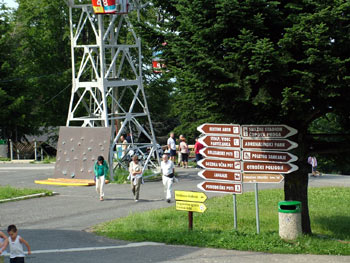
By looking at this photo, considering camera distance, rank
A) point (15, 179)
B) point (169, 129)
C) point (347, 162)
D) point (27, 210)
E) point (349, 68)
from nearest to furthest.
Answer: point (349, 68)
point (347, 162)
point (27, 210)
point (15, 179)
point (169, 129)

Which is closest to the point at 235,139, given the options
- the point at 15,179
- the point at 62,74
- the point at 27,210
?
the point at 27,210

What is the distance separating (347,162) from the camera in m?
14.5

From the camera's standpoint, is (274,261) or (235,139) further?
(235,139)

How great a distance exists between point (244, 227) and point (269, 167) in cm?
254

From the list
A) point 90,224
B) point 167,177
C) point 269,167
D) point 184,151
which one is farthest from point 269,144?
point 184,151

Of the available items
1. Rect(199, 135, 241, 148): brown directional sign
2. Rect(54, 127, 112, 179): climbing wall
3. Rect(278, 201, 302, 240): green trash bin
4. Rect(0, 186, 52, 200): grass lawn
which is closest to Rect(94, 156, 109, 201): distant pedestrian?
Rect(0, 186, 52, 200): grass lawn

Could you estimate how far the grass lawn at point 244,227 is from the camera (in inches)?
489

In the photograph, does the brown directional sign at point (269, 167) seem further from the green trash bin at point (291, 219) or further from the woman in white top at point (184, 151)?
the woman in white top at point (184, 151)

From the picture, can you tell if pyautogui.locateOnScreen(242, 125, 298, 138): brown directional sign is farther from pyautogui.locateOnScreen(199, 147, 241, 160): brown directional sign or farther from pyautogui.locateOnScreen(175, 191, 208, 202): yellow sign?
pyautogui.locateOnScreen(175, 191, 208, 202): yellow sign

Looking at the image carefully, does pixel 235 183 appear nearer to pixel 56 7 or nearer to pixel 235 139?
pixel 235 139

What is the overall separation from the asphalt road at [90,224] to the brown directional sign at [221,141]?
2.55 metres

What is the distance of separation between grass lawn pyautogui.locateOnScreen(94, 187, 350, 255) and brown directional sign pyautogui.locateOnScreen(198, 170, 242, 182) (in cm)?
119

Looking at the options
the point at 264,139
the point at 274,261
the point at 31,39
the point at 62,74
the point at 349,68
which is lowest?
the point at 274,261

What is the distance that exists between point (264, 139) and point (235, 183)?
120 cm
